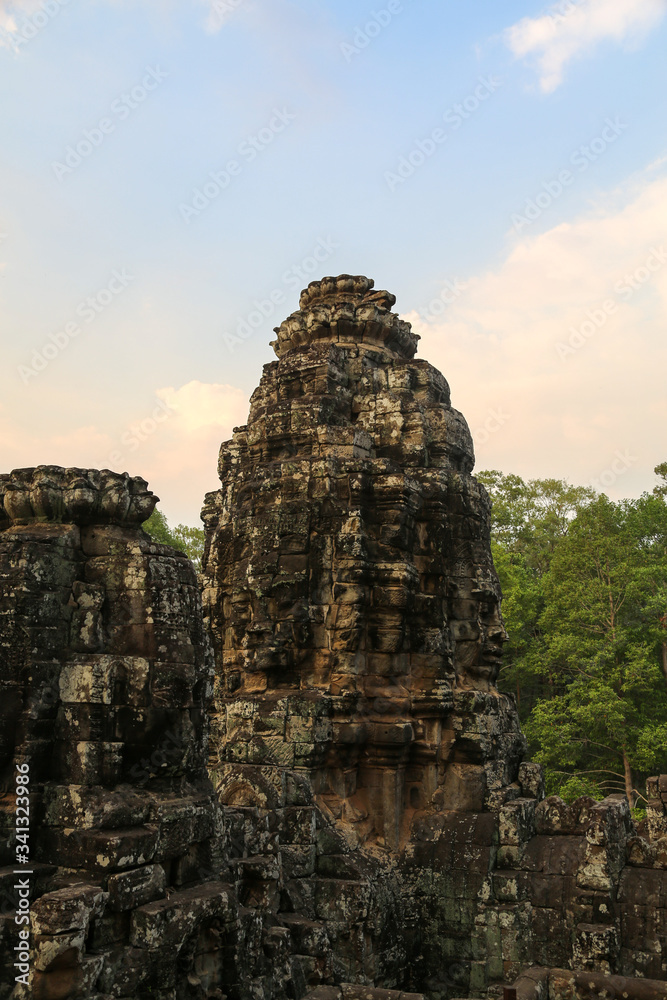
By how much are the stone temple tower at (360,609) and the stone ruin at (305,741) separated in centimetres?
3

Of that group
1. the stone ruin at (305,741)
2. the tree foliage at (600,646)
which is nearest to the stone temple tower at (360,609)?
the stone ruin at (305,741)

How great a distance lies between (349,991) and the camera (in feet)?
19.8

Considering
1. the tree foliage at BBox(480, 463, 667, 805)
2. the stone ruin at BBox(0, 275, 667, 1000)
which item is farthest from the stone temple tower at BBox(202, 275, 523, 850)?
the tree foliage at BBox(480, 463, 667, 805)

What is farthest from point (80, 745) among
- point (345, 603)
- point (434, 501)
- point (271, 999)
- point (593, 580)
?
point (593, 580)

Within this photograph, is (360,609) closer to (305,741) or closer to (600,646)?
(305,741)

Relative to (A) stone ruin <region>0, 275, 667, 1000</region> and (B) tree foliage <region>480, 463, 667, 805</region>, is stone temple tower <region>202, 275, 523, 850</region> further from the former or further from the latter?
(B) tree foliage <region>480, 463, 667, 805</region>

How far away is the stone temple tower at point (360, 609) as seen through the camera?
995cm

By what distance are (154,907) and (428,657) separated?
5837 mm

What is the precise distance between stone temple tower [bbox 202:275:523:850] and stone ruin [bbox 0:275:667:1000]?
0.11 ft

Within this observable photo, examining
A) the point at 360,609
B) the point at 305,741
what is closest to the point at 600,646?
the point at 360,609

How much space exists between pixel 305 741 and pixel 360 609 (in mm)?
1733

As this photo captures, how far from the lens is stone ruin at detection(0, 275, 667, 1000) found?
546 centimetres

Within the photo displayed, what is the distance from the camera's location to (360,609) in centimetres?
1019

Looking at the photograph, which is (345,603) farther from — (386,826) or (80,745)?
(80,745)
